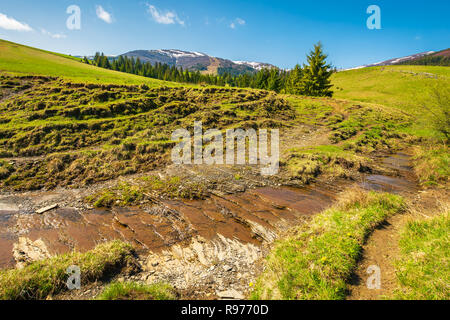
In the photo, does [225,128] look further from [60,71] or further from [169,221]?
[60,71]

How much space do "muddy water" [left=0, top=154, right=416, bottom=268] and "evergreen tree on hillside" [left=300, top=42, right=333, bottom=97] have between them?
44.5 meters

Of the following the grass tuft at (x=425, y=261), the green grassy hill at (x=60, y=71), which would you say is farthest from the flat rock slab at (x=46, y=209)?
the green grassy hill at (x=60, y=71)

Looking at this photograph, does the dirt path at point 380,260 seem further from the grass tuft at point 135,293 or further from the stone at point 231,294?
the grass tuft at point 135,293

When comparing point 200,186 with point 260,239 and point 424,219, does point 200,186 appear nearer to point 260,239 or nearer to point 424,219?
point 260,239

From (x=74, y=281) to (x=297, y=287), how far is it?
723 cm

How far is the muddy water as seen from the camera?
962 cm

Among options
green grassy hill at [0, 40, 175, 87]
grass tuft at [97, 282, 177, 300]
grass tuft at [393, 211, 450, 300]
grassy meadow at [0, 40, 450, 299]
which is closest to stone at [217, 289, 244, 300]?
grassy meadow at [0, 40, 450, 299]

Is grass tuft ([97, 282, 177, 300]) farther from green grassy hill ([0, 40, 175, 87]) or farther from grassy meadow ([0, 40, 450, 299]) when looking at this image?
green grassy hill ([0, 40, 175, 87])

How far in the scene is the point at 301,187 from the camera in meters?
15.1

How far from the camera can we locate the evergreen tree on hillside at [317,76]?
158 ft

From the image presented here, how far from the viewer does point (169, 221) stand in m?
11.1

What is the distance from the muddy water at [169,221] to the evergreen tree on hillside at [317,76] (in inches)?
1751
